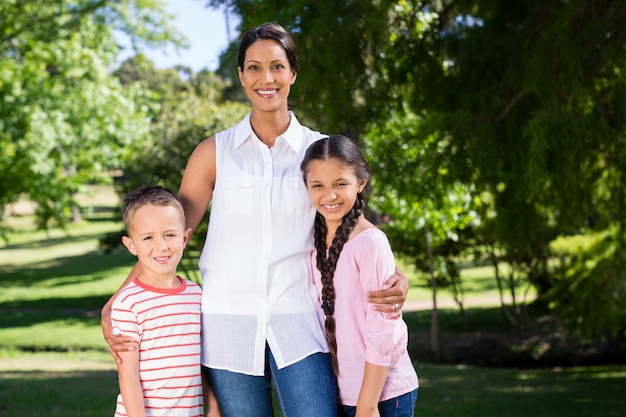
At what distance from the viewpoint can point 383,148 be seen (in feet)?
22.1

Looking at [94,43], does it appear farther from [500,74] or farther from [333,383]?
[333,383]

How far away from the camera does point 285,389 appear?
276 cm

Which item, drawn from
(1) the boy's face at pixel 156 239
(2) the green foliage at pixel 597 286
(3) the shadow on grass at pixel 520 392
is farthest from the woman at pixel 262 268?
(2) the green foliage at pixel 597 286

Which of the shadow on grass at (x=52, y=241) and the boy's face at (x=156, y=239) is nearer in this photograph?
the boy's face at (x=156, y=239)

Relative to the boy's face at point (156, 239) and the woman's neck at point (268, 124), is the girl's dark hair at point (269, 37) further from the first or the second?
the boy's face at point (156, 239)

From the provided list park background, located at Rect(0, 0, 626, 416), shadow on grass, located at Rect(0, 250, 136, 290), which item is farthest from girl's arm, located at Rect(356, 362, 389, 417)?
shadow on grass, located at Rect(0, 250, 136, 290)

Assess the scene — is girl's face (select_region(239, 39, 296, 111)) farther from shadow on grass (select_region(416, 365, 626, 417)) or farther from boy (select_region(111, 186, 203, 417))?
shadow on grass (select_region(416, 365, 626, 417))

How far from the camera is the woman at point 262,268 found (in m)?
2.75

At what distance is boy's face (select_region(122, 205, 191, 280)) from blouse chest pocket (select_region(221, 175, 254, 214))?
193 mm

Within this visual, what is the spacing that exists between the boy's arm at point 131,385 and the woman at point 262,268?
5 centimetres


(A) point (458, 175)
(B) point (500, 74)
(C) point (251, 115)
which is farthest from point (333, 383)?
(B) point (500, 74)

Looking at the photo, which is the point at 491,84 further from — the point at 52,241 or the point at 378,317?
the point at 52,241

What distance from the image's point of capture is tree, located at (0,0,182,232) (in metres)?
16.7

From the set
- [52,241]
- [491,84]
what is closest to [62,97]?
[491,84]
